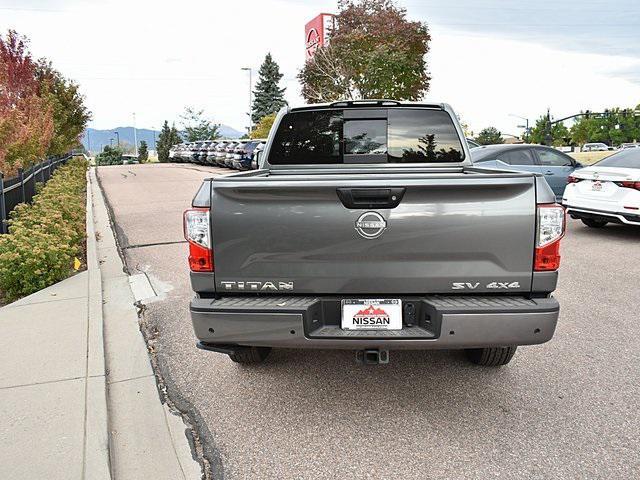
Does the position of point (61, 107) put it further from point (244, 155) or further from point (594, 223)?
point (594, 223)

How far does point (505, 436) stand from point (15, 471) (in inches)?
107

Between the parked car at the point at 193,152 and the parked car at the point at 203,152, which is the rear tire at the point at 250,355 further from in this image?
the parked car at the point at 193,152

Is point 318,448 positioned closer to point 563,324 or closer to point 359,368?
point 359,368

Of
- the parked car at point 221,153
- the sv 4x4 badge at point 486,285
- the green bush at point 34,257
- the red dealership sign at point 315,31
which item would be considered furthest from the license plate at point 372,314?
the red dealership sign at point 315,31

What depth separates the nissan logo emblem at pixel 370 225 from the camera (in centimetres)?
310

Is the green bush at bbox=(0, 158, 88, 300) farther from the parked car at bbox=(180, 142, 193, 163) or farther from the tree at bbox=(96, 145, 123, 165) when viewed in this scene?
the tree at bbox=(96, 145, 123, 165)

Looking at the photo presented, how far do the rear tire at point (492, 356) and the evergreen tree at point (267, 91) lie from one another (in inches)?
2800

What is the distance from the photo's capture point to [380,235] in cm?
310

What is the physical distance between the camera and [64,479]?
9.34 feet

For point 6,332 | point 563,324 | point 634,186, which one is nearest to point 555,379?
point 563,324

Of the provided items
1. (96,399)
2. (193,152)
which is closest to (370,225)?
(96,399)

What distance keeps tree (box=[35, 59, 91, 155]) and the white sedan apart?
650 inches

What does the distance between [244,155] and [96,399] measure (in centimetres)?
2480

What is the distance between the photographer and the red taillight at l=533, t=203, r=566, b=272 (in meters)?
3.08
